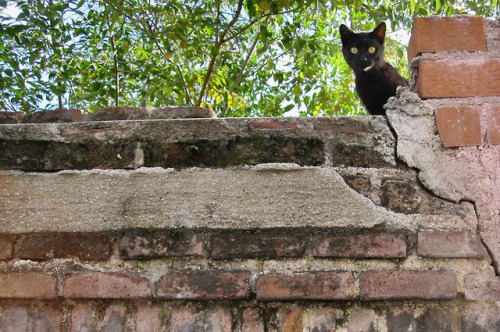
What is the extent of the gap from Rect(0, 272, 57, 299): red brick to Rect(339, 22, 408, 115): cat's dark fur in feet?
6.34

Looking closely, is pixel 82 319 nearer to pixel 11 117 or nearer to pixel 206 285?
pixel 206 285

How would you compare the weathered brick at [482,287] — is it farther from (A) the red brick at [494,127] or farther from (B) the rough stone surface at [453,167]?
(A) the red brick at [494,127]

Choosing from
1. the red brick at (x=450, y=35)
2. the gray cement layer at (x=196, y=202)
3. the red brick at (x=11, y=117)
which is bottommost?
the gray cement layer at (x=196, y=202)

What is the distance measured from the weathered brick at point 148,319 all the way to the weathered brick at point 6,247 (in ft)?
1.51

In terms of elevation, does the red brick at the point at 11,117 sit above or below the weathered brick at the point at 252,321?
above

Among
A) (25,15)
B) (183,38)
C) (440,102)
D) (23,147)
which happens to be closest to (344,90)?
(183,38)

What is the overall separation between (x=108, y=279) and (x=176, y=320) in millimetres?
250

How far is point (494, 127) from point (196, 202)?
1022mm

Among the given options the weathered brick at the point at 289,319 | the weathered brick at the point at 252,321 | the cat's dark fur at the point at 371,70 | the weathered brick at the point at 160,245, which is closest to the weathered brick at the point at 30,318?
the weathered brick at the point at 160,245

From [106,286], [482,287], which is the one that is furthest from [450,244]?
[106,286]

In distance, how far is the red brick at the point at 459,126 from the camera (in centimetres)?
165

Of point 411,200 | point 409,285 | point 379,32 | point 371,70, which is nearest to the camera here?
point 409,285

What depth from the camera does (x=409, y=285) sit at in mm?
1501

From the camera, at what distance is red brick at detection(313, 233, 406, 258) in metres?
1.54
